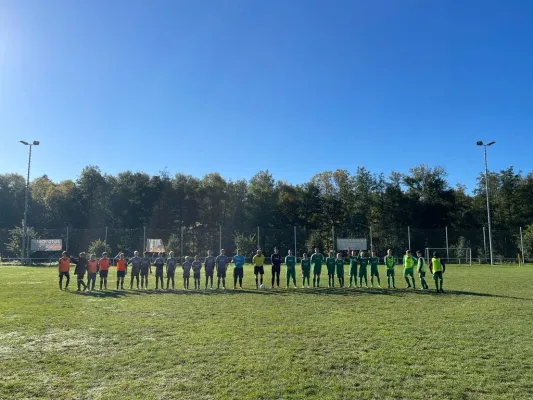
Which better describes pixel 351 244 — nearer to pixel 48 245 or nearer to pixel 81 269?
pixel 81 269

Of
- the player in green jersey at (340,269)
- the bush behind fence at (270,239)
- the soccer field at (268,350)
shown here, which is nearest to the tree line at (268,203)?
the bush behind fence at (270,239)

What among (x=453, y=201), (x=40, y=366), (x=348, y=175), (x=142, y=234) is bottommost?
(x=40, y=366)

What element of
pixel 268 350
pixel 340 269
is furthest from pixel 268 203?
pixel 268 350

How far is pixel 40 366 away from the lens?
6305mm

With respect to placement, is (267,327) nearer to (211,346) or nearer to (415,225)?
(211,346)

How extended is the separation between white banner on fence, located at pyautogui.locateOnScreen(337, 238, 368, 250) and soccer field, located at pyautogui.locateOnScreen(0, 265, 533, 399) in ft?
86.5

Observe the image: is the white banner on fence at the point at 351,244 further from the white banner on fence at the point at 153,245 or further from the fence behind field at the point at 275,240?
the white banner on fence at the point at 153,245

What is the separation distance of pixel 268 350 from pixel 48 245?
38.9 metres

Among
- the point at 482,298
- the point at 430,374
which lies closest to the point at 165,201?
the point at 482,298

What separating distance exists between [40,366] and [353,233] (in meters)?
37.2

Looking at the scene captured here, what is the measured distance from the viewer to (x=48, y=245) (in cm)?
3941

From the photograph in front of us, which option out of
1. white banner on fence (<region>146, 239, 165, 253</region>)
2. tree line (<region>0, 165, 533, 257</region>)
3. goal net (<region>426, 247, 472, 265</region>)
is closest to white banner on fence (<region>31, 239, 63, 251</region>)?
white banner on fence (<region>146, 239, 165, 253</region>)

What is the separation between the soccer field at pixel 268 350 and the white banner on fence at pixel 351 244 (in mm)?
26376

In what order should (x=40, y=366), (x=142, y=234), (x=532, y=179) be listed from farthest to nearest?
(x=532, y=179) → (x=142, y=234) → (x=40, y=366)
